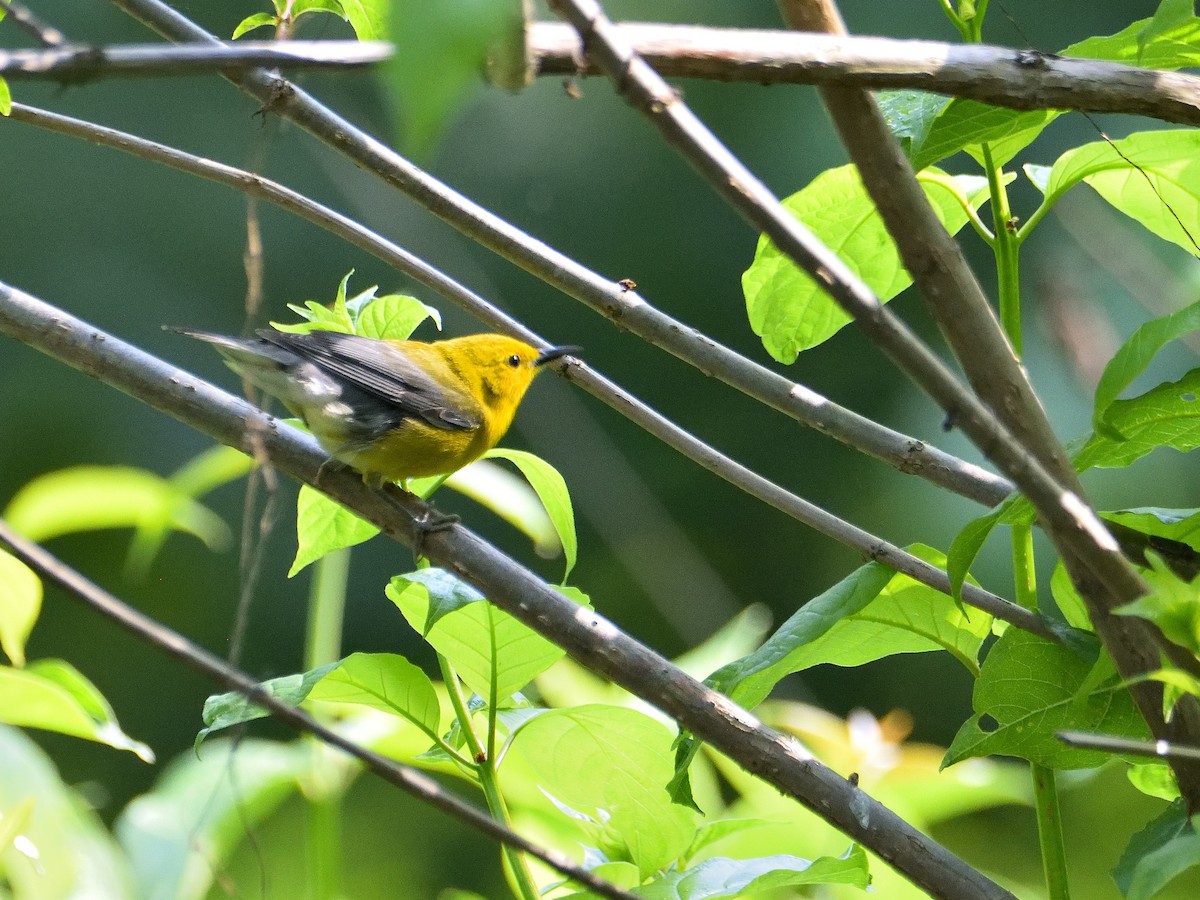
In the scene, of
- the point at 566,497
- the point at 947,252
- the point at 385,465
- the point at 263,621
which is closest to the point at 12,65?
the point at 947,252

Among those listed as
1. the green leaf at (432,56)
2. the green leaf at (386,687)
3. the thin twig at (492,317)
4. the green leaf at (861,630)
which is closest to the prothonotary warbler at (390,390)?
the thin twig at (492,317)

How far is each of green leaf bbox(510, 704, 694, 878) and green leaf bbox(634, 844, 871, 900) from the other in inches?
4.5

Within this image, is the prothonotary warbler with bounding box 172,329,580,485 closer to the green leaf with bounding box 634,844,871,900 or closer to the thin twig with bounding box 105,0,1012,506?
the thin twig with bounding box 105,0,1012,506

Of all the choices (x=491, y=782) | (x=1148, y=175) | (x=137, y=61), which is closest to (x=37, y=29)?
(x=137, y=61)

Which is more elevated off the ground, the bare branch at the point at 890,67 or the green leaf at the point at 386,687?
the bare branch at the point at 890,67

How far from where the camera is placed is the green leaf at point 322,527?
1.54 m

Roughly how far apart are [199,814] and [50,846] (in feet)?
0.97

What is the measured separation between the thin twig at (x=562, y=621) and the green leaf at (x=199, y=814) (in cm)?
45

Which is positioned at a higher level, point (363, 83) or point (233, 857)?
point (363, 83)

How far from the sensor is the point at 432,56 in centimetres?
42

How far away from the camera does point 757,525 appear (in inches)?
158

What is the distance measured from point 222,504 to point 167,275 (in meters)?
0.86

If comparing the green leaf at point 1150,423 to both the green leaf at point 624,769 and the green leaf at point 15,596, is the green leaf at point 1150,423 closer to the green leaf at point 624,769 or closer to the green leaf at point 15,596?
the green leaf at point 624,769

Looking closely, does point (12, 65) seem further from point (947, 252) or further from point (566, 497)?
point (566, 497)
